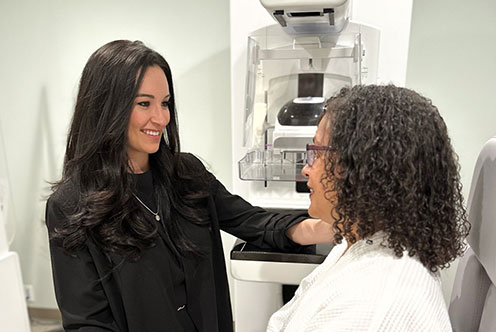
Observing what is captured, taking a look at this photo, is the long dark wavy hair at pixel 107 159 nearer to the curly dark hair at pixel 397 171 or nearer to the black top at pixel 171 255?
the black top at pixel 171 255

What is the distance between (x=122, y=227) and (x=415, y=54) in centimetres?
159

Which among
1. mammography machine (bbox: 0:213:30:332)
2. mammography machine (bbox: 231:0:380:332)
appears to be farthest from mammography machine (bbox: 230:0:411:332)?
mammography machine (bbox: 0:213:30:332)

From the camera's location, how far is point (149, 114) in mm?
1025

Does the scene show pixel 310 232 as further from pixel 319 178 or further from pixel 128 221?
pixel 128 221

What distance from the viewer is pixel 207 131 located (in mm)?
2129

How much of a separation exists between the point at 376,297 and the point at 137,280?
0.64 metres

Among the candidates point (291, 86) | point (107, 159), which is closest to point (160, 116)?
point (107, 159)

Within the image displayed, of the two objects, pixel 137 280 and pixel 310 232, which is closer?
pixel 137 280

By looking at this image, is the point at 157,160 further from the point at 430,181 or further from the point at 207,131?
the point at 207,131

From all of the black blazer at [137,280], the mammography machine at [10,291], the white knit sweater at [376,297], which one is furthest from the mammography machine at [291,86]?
the mammography machine at [10,291]

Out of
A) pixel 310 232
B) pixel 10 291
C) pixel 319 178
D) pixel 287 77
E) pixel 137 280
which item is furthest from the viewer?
pixel 10 291

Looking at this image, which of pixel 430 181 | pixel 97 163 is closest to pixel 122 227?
pixel 97 163

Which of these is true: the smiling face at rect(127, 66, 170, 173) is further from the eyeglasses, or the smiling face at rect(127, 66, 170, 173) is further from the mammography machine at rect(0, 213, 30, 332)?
the mammography machine at rect(0, 213, 30, 332)

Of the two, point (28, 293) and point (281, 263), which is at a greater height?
point (281, 263)
